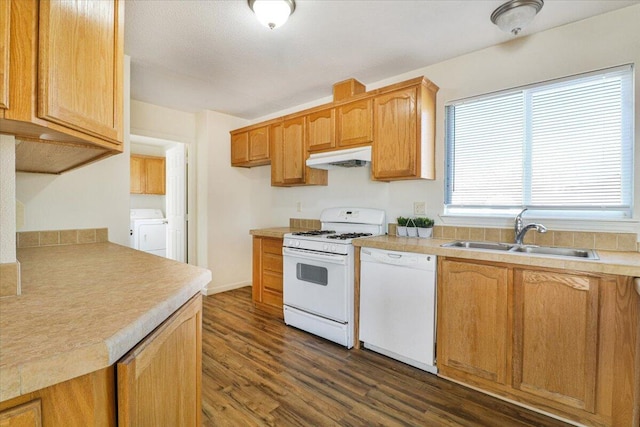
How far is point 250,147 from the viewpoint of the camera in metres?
3.80

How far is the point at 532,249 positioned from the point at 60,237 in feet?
10.8

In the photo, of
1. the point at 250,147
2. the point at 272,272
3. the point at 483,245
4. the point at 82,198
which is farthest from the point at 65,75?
the point at 250,147

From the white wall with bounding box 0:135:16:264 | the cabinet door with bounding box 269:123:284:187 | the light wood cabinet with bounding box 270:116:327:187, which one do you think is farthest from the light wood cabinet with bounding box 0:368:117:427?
the cabinet door with bounding box 269:123:284:187

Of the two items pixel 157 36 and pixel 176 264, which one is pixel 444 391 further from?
pixel 157 36

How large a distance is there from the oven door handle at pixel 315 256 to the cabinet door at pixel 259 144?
52.4 inches

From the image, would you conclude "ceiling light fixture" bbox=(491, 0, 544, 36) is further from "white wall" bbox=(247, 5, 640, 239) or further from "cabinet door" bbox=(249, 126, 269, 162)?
"cabinet door" bbox=(249, 126, 269, 162)

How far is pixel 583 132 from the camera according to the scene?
2.01m

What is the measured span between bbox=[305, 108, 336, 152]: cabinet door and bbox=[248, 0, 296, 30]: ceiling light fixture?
3.89ft

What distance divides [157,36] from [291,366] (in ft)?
8.50

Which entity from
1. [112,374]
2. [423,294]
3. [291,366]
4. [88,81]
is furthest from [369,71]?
[112,374]

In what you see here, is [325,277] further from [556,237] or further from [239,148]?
[239,148]

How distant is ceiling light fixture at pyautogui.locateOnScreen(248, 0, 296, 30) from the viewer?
171 cm

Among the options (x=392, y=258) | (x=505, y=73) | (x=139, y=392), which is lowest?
(x=139, y=392)

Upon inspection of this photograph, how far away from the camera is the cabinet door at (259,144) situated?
3604 mm
